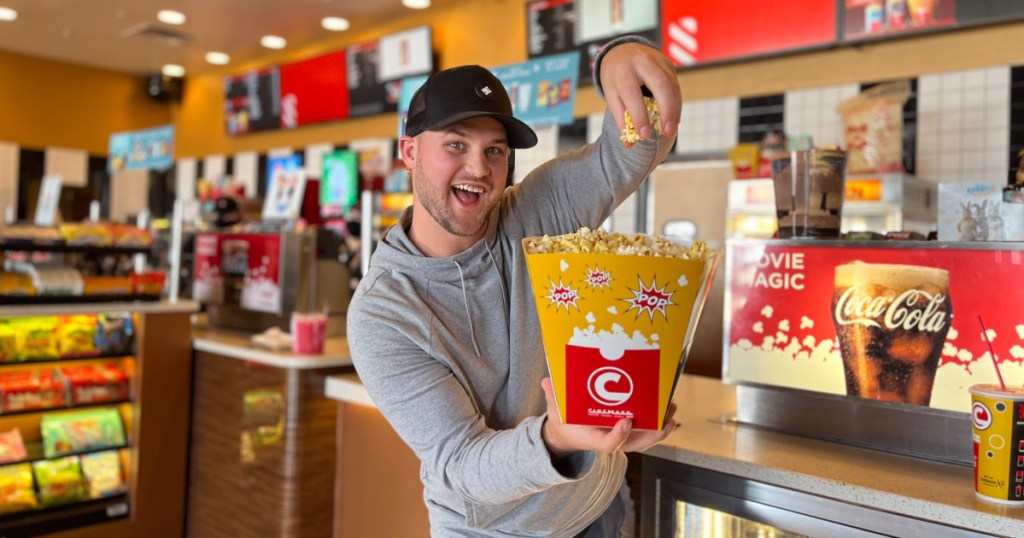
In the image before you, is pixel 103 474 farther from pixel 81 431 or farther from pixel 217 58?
pixel 217 58

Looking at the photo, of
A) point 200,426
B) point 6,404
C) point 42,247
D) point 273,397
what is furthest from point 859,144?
point 6,404

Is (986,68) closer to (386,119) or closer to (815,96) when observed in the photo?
(815,96)

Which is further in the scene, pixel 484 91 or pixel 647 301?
pixel 484 91

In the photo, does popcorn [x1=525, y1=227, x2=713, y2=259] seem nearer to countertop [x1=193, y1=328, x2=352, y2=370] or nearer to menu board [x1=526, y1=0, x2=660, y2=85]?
countertop [x1=193, y1=328, x2=352, y2=370]

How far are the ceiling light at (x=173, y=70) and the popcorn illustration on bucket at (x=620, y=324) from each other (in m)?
8.75

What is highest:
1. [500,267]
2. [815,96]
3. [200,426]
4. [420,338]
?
[815,96]

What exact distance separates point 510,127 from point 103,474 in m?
2.96

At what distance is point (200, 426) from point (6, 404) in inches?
30.1

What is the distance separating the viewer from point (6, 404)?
3230mm

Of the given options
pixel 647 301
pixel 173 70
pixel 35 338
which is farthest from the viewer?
pixel 173 70

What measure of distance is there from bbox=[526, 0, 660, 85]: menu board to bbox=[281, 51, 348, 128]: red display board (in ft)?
7.17

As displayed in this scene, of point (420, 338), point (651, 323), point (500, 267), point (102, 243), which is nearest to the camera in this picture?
point (651, 323)

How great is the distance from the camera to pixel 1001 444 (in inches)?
47.1

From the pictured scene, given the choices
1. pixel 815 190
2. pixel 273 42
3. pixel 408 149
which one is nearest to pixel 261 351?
pixel 408 149
